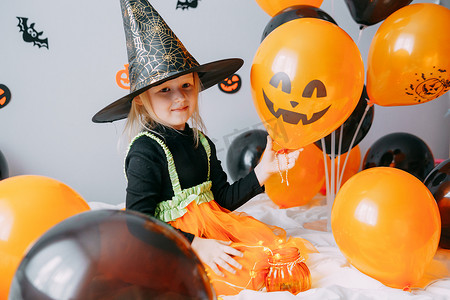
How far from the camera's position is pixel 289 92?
3.35 ft

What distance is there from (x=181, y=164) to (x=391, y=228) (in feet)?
2.10

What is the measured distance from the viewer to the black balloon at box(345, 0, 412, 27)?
1.30 meters

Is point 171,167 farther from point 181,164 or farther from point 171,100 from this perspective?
point 171,100

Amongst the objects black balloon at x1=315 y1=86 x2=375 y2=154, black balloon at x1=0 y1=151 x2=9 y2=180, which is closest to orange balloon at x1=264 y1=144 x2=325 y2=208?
black balloon at x1=315 y1=86 x2=375 y2=154

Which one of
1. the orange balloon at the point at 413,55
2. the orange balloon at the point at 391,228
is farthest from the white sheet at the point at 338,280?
the orange balloon at the point at 413,55

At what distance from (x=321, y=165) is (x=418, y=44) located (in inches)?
28.2

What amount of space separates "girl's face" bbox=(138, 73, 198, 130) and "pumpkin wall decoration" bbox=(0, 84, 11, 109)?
4.87 feet

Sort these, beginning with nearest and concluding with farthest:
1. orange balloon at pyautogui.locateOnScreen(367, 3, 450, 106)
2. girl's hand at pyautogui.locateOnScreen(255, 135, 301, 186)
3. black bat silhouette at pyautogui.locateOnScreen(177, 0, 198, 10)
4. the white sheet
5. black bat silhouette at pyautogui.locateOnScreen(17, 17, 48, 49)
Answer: the white sheet, orange balloon at pyautogui.locateOnScreen(367, 3, 450, 106), girl's hand at pyautogui.locateOnScreen(255, 135, 301, 186), black bat silhouette at pyautogui.locateOnScreen(17, 17, 48, 49), black bat silhouette at pyautogui.locateOnScreen(177, 0, 198, 10)

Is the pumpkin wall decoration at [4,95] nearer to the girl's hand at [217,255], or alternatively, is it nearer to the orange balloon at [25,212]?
the orange balloon at [25,212]

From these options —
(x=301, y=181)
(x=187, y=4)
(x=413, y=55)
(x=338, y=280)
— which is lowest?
(x=338, y=280)

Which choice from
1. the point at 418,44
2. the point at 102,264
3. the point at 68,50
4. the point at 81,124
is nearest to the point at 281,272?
the point at 102,264

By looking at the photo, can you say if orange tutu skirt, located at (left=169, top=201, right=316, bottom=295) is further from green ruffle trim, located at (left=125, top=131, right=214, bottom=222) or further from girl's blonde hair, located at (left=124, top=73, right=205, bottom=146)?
girl's blonde hair, located at (left=124, top=73, right=205, bottom=146)

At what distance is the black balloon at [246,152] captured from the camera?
1.95 metres

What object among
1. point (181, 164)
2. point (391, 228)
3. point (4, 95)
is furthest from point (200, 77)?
point (4, 95)
